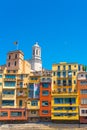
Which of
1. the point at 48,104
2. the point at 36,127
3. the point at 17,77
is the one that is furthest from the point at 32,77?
the point at 36,127

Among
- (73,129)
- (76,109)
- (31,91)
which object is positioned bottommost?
Answer: (73,129)

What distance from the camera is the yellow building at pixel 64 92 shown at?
77.8 metres

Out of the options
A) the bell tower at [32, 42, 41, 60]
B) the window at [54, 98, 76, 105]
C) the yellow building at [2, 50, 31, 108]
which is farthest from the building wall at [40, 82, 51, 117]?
the bell tower at [32, 42, 41, 60]

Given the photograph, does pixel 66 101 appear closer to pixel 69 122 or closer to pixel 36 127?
pixel 69 122

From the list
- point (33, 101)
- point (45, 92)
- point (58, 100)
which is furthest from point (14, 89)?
point (58, 100)

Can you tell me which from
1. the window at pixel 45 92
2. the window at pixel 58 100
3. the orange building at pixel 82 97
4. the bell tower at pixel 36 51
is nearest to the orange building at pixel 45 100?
the window at pixel 45 92

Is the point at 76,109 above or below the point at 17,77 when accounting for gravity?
below

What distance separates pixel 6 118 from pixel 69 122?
56.7 feet

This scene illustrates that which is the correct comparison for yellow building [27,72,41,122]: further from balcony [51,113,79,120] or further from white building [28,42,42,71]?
white building [28,42,42,71]

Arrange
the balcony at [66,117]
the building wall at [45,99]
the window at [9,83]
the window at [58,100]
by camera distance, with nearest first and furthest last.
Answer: the balcony at [66,117] < the building wall at [45,99] < the window at [58,100] < the window at [9,83]

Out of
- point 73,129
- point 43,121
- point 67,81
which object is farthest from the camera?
point 67,81

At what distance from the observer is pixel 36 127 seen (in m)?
74.9

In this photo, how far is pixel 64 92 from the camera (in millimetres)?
80688

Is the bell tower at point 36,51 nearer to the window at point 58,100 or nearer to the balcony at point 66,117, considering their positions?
the window at point 58,100
